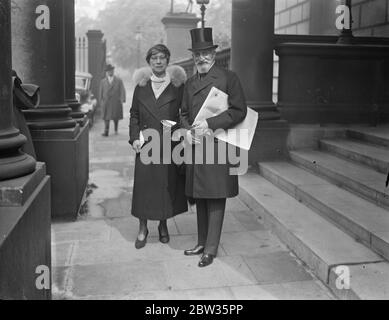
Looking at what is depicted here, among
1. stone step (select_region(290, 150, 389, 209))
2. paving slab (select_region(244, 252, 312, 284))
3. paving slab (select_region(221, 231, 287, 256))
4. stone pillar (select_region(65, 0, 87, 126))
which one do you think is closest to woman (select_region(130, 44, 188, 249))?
paving slab (select_region(221, 231, 287, 256))

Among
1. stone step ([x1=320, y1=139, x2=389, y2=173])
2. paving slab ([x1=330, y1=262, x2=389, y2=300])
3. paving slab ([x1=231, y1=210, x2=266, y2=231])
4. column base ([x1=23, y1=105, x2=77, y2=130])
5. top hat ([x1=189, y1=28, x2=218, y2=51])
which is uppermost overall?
top hat ([x1=189, y1=28, x2=218, y2=51])

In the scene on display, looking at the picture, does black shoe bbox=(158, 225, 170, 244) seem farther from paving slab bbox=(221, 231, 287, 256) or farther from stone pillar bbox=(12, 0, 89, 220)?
stone pillar bbox=(12, 0, 89, 220)

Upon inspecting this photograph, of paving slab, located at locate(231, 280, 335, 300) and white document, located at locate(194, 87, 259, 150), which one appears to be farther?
white document, located at locate(194, 87, 259, 150)

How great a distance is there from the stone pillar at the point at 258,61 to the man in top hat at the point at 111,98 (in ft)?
23.5

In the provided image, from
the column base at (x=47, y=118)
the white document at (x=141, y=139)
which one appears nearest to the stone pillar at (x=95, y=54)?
the column base at (x=47, y=118)

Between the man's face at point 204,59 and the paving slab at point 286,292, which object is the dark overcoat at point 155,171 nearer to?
the man's face at point 204,59

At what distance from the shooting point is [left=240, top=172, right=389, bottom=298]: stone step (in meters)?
4.29

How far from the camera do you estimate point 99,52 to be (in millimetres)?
24156

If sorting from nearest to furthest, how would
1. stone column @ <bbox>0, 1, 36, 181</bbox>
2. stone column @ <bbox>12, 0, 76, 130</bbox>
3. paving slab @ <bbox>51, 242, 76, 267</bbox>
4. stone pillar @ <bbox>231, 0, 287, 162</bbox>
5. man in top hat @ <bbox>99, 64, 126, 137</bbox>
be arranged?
1. stone column @ <bbox>0, 1, 36, 181</bbox>
2. paving slab @ <bbox>51, 242, 76, 267</bbox>
3. stone column @ <bbox>12, 0, 76, 130</bbox>
4. stone pillar @ <bbox>231, 0, 287, 162</bbox>
5. man in top hat @ <bbox>99, 64, 126, 137</bbox>

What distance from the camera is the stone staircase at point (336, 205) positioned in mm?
4176

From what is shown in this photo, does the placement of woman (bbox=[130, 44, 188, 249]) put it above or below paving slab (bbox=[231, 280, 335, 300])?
above

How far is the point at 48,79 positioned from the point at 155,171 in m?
2.06

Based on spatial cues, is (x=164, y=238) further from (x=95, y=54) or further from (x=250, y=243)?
(x=95, y=54)

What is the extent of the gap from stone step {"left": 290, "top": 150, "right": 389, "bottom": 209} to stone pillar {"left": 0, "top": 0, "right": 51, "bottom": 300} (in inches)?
132
